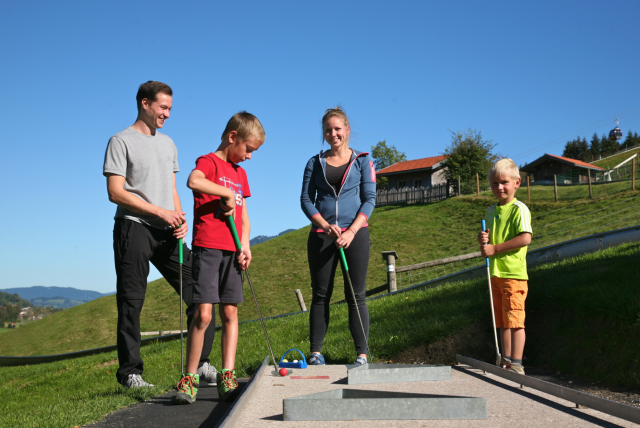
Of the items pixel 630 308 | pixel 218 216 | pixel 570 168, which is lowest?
pixel 630 308

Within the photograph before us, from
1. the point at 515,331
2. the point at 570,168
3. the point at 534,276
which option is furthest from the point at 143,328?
the point at 570,168

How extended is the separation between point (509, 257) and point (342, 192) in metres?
1.46

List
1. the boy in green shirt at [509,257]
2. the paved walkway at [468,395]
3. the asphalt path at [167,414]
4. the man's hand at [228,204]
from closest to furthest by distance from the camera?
the paved walkway at [468,395]
the asphalt path at [167,414]
the man's hand at [228,204]
the boy in green shirt at [509,257]

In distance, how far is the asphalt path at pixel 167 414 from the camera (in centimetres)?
258

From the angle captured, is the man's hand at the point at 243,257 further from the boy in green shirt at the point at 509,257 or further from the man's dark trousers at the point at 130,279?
the boy in green shirt at the point at 509,257

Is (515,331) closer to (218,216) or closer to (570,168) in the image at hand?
(218,216)

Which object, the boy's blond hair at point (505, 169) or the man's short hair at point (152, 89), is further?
the boy's blond hair at point (505, 169)

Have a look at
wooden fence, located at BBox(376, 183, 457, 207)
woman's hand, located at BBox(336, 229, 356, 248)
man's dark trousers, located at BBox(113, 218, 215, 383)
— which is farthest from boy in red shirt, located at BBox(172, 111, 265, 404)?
wooden fence, located at BBox(376, 183, 457, 207)

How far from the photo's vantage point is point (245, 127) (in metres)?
3.39

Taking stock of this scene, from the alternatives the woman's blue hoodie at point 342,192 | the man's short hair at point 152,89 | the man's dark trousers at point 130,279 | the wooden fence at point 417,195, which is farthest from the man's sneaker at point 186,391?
the wooden fence at point 417,195

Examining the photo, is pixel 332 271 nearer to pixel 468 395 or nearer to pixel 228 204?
pixel 228 204

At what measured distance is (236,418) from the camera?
237cm

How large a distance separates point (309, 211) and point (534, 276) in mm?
3383

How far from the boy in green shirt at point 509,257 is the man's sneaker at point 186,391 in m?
2.22
